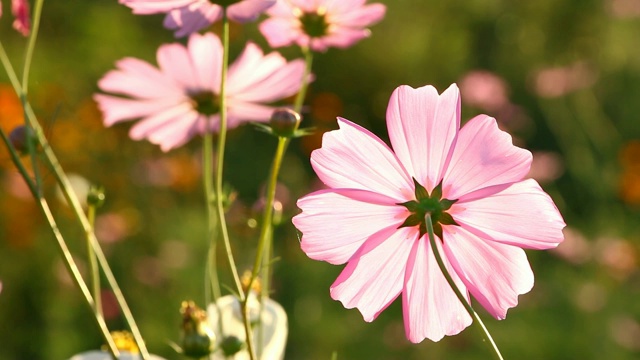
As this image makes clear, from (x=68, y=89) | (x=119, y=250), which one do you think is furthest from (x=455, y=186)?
(x=68, y=89)

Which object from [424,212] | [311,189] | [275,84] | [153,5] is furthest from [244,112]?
[311,189]

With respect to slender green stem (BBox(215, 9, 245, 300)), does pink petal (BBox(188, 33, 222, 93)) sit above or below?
below

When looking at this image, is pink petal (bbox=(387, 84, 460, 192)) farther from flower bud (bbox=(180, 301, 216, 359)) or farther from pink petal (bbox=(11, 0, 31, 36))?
pink petal (bbox=(11, 0, 31, 36))

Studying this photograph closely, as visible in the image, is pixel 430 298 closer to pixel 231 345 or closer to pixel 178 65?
pixel 231 345

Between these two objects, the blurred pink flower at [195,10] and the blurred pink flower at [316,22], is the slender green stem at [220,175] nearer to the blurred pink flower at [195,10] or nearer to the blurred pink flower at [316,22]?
the blurred pink flower at [195,10]

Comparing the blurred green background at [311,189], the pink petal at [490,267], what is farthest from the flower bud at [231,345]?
the blurred green background at [311,189]

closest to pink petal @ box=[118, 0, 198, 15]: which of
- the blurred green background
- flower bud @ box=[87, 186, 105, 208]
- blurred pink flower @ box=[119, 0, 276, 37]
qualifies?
blurred pink flower @ box=[119, 0, 276, 37]
